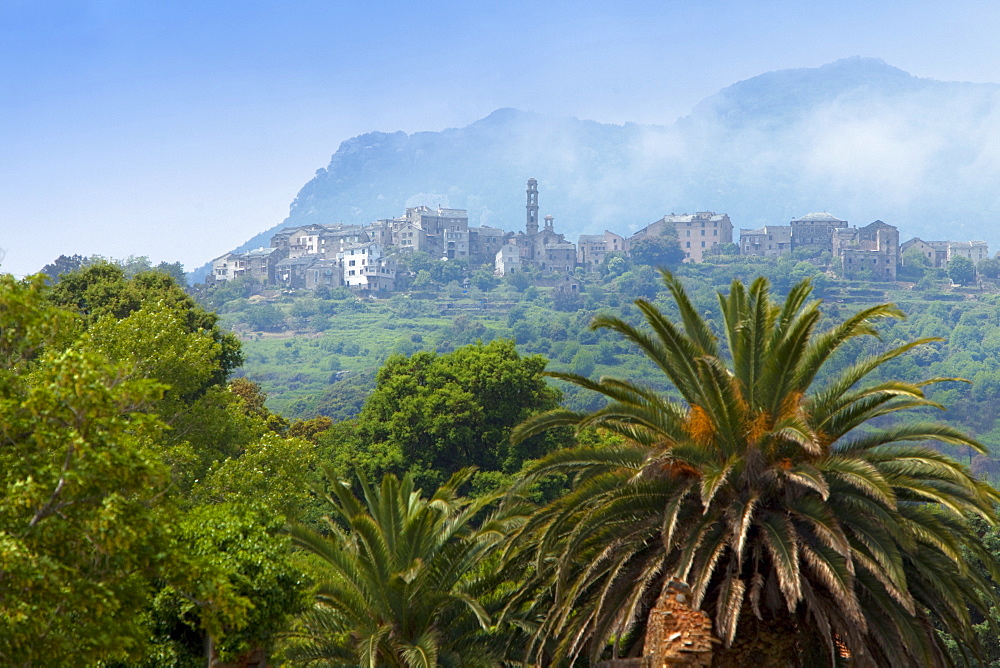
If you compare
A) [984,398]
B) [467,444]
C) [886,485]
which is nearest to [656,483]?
[886,485]

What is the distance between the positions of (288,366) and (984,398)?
3938 inches

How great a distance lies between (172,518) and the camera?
17.1m

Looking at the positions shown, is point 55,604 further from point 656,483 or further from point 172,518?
point 656,483

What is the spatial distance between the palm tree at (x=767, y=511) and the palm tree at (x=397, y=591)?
2.18 meters

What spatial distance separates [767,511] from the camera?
58.8 feet

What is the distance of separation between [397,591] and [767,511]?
21.1 ft

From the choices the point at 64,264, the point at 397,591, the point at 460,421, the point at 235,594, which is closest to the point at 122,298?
the point at 460,421

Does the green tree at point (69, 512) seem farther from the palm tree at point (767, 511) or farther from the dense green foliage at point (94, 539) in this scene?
the palm tree at point (767, 511)

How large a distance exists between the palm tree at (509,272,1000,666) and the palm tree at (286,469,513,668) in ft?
7.15

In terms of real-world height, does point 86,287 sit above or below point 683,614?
above

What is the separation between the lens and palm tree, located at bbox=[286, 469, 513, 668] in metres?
20.9

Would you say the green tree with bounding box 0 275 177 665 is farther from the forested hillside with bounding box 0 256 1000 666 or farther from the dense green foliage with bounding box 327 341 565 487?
the dense green foliage with bounding box 327 341 565 487

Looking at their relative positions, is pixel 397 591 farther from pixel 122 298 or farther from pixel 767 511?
pixel 122 298

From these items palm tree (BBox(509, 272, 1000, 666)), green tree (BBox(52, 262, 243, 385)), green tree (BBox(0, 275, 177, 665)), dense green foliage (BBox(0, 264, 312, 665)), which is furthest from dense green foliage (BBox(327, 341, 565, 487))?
green tree (BBox(0, 275, 177, 665))
